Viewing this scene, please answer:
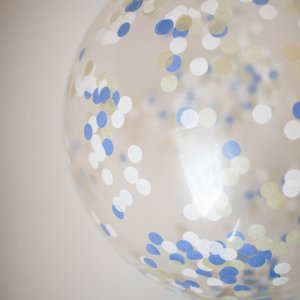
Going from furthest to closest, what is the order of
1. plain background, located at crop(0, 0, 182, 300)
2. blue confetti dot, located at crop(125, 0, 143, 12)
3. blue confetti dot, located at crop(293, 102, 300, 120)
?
plain background, located at crop(0, 0, 182, 300) < blue confetti dot, located at crop(125, 0, 143, 12) < blue confetti dot, located at crop(293, 102, 300, 120)

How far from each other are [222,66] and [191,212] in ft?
0.61

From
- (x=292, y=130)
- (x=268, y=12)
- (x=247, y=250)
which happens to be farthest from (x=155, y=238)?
(x=268, y=12)

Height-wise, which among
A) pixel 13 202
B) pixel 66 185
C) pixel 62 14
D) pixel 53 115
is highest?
pixel 62 14

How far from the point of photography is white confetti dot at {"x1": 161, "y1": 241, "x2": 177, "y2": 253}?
1.23ft

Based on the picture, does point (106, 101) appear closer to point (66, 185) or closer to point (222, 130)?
point (222, 130)

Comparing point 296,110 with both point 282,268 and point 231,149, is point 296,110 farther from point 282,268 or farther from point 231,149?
point 282,268

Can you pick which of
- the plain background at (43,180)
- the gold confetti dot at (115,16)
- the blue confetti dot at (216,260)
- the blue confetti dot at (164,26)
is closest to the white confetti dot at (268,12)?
the blue confetti dot at (164,26)

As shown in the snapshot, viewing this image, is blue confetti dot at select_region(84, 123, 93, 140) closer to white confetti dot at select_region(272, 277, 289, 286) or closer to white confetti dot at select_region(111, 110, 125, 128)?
white confetti dot at select_region(111, 110, 125, 128)

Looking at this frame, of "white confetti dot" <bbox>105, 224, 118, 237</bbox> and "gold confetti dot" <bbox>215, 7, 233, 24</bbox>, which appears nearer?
"gold confetti dot" <bbox>215, 7, 233, 24</bbox>

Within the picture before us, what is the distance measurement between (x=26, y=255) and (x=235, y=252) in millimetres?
843

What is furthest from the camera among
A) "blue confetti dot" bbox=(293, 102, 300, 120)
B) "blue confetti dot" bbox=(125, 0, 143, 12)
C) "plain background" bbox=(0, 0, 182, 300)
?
"plain background" bbox=(0, 0, 182, 300)

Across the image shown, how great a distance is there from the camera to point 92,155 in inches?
15.9

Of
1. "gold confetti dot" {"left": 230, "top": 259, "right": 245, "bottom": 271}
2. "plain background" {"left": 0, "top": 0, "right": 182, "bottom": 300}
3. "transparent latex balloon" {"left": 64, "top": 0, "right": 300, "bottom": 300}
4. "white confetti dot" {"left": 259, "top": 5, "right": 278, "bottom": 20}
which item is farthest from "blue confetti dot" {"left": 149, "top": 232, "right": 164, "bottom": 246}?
"plain background" {"left": 0, "top": 0, "right": 182, "bottom": 300}

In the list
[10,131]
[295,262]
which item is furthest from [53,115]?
[295,262]
